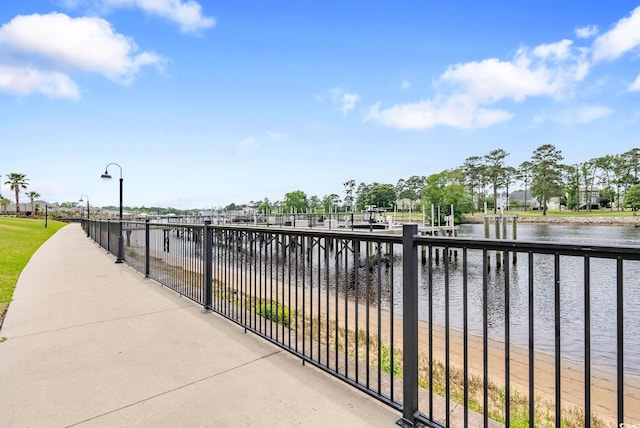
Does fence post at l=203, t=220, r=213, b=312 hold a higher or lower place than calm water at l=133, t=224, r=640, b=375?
higher

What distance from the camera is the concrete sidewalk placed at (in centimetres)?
207

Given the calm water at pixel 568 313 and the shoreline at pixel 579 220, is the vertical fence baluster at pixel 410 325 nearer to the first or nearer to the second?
the calm water at pixel 568 313

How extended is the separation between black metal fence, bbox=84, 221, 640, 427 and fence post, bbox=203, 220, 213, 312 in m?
0.02

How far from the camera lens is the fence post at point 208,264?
422cm

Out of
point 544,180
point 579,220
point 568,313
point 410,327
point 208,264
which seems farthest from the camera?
point 544,180

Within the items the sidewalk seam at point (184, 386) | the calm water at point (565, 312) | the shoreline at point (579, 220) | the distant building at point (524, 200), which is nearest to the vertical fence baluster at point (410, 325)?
the sidewalk seam at point (184, 386)

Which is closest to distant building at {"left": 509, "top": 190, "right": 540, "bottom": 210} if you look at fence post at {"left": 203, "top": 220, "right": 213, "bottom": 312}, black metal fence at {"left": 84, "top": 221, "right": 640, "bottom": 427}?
black metal fence at {"left": 84, "top": 221, "right": 640, "bottom": 427}

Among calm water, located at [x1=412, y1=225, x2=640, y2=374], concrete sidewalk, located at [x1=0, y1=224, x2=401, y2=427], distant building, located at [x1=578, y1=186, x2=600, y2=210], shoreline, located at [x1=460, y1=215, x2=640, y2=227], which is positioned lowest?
calm water, located at [x1=412, y1=225, x2=640, y2=374]

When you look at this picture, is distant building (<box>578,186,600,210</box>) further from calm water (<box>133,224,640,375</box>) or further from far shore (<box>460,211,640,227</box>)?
calm water (<box>133,224,640,375</box>)

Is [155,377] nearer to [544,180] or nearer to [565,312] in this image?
[565,312]

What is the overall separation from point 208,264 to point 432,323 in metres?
3.08

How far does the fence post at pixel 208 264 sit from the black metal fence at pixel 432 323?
2 cm

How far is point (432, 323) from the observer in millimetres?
2037

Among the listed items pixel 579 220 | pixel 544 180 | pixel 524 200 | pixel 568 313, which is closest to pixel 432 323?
pixel 568 313
